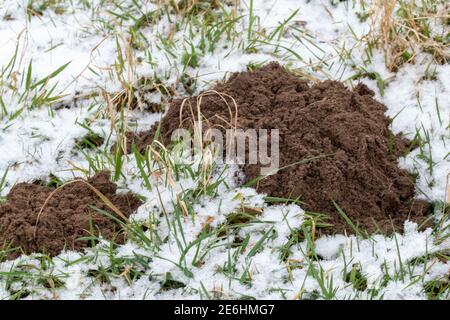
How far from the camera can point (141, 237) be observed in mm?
2668

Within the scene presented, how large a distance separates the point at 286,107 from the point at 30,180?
1240 mm

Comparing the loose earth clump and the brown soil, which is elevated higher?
the loose earth clump

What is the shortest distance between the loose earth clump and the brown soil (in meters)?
0.41

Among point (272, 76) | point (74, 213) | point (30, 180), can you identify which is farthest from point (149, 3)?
point (74, 213)

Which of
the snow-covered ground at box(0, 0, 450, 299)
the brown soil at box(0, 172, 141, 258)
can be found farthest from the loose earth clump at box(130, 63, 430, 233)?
the brown soil at box(0, 172, 141, 258)

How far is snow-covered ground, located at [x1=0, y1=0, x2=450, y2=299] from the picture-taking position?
2.58 meters

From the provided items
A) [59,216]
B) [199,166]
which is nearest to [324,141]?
[199,166]

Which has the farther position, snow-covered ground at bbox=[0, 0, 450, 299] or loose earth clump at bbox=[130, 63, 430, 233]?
loose earth clump at bbox=[130, 63, 430, 233]

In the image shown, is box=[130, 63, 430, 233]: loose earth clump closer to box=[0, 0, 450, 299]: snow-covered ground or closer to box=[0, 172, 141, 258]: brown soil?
box=[0, 0, 450, 299]: snow-covered ground

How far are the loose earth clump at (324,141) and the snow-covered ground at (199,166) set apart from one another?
9cm

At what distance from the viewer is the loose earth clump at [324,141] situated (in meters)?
2.85

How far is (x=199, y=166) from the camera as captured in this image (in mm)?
2930

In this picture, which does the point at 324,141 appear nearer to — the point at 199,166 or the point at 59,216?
the point at 199,166
